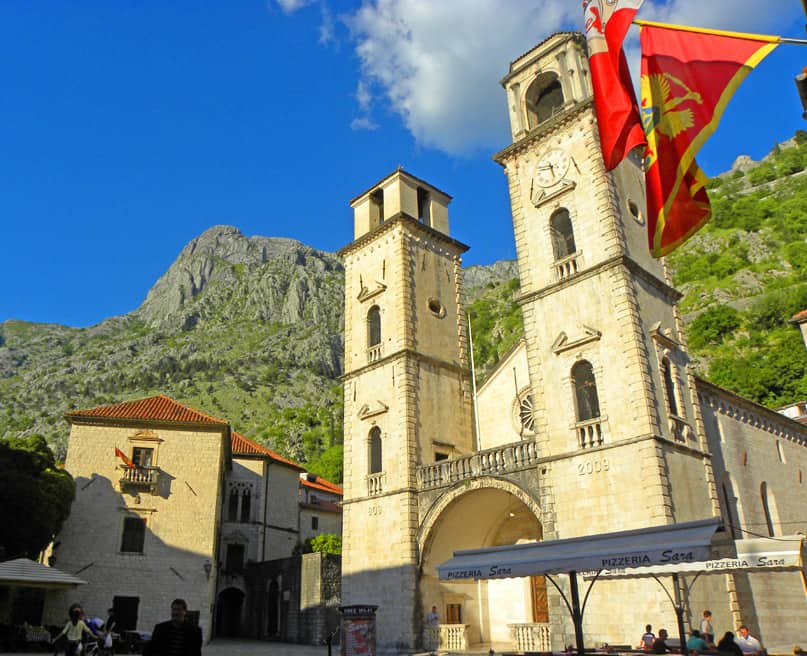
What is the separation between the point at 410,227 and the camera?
28.0 metres

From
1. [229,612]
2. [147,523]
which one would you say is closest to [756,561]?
[147,523]

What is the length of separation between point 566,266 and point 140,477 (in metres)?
21.4

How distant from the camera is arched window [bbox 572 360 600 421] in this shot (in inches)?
774

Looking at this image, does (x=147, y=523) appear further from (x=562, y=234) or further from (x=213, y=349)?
(x=213, y=349)

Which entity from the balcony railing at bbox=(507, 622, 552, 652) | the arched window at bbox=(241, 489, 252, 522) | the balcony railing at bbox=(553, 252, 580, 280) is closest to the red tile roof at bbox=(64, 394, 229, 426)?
the arched window at bbox=(241, 489, 252, 522)

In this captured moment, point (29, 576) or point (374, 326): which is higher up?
point (374, 326)

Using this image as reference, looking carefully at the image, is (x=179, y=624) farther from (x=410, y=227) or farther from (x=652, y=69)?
(x=410, y=227)

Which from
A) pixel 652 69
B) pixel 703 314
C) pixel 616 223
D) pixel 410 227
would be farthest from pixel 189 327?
pixel 652 69

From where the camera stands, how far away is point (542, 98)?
83.3 ft

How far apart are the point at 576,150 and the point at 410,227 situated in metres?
8.14

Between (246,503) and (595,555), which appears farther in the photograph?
(246,503)

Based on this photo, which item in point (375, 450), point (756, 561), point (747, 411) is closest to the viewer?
point (756, 561)

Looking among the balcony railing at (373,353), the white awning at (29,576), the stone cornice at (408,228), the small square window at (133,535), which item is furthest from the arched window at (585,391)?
Result: the small square window at (133,535)

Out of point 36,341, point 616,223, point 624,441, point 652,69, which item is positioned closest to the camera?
point 652,69
